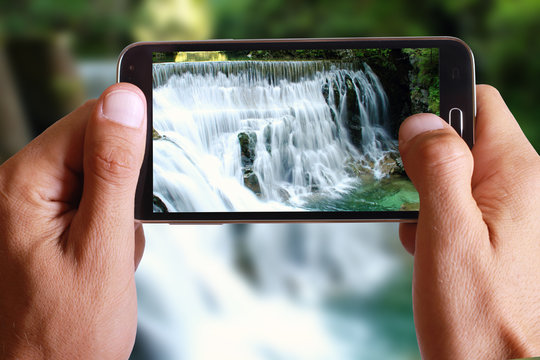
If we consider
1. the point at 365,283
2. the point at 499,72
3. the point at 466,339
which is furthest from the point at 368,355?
the point at 499,72

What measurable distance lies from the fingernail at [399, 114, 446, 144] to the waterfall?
47 mm

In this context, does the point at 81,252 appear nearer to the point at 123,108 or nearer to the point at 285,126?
the point at 123,108

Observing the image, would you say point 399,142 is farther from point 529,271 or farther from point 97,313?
point 97,313

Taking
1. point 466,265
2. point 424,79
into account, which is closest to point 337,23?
point 424,79

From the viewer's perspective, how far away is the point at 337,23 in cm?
92

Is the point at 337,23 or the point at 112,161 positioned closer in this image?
the point at 112,161

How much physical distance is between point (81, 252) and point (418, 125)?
1.36 feet

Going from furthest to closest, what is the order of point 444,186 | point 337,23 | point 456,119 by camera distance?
point 337,23, point 456,119, point 444,186

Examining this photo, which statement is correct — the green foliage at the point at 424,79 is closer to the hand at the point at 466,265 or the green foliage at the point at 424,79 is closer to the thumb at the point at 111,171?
the hand at the point at 466,265

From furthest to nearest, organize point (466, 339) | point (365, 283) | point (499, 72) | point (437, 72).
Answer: point (365, 283), point (499, 72), point (437, 72), point (466, 339)

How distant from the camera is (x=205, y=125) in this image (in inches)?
24.3

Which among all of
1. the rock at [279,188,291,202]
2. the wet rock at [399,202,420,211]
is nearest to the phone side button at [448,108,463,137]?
the wet rock at [399,202,420,211]

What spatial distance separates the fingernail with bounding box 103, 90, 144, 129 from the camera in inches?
20.1

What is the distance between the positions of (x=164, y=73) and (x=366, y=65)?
0.88ft
